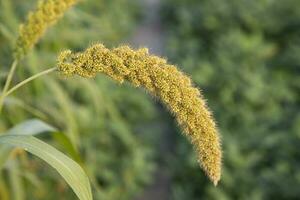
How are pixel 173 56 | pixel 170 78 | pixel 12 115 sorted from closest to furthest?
pixel 170 78
pixel 12 115
pixel 173 56

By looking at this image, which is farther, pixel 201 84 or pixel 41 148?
pixel 201 84

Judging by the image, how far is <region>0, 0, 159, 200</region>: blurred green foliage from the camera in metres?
2.30

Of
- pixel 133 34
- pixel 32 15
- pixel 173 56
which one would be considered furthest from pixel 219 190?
pixel 133 34

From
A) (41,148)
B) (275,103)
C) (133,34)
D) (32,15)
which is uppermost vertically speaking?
(133,34)

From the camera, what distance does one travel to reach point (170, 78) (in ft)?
3.31

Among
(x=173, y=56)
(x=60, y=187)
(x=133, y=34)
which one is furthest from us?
(x=133, y=34)

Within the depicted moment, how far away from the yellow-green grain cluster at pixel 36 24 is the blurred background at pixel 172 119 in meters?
0.84

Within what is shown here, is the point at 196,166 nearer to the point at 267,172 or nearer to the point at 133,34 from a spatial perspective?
the point at 267,172

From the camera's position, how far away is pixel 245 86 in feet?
12.0

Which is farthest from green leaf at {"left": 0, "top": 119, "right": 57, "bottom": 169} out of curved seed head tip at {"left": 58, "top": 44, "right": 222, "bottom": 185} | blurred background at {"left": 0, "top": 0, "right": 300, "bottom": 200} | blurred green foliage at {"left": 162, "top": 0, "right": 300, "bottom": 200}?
blurred green foliage at {"left": 162, "top": 0, "right": 300, "bottom": 200}

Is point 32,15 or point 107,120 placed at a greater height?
point 107,120

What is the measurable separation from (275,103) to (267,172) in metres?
0.71

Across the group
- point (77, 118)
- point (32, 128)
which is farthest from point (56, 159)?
point (77, 118)

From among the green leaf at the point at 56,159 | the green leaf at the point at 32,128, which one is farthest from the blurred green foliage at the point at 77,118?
the green leaf at the point at 56,159
